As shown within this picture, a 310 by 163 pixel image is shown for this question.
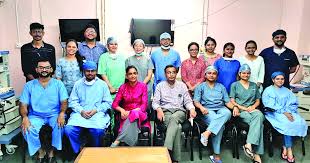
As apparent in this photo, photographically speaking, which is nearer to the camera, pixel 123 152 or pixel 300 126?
pixel 123 152

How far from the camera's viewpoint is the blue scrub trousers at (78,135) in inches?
120

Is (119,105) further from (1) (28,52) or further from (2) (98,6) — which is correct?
(2) (98,6)

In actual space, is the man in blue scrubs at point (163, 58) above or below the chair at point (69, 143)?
above

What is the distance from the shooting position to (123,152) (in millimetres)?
2518

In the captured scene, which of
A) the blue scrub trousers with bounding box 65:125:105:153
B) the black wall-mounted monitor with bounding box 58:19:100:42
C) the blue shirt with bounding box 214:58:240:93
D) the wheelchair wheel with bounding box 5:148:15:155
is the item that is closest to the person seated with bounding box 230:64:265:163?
the blue shirt with bounding box 214:58:240:93

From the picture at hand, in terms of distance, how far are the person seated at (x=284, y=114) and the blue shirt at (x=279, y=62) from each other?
8.5 inches

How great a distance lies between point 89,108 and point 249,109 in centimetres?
203

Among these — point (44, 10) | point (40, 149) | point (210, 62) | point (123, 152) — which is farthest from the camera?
point (44, 10)

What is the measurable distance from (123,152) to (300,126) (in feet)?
7.27

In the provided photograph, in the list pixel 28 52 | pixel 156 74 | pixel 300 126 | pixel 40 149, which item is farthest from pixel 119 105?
pixel 300 126

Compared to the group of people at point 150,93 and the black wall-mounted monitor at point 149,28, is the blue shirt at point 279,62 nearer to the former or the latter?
the group of people at point 150,93

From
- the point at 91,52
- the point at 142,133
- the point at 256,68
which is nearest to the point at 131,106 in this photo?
the point at 142,133

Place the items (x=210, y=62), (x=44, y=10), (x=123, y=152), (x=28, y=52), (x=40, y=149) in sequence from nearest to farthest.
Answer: (x=123, y=152) < (x=40, y=149) < (x=28, y=52) < (x=210, y=62) < (x=44, y=10)

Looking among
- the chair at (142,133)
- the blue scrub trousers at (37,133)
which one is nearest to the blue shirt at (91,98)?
the chair at (142,133)
